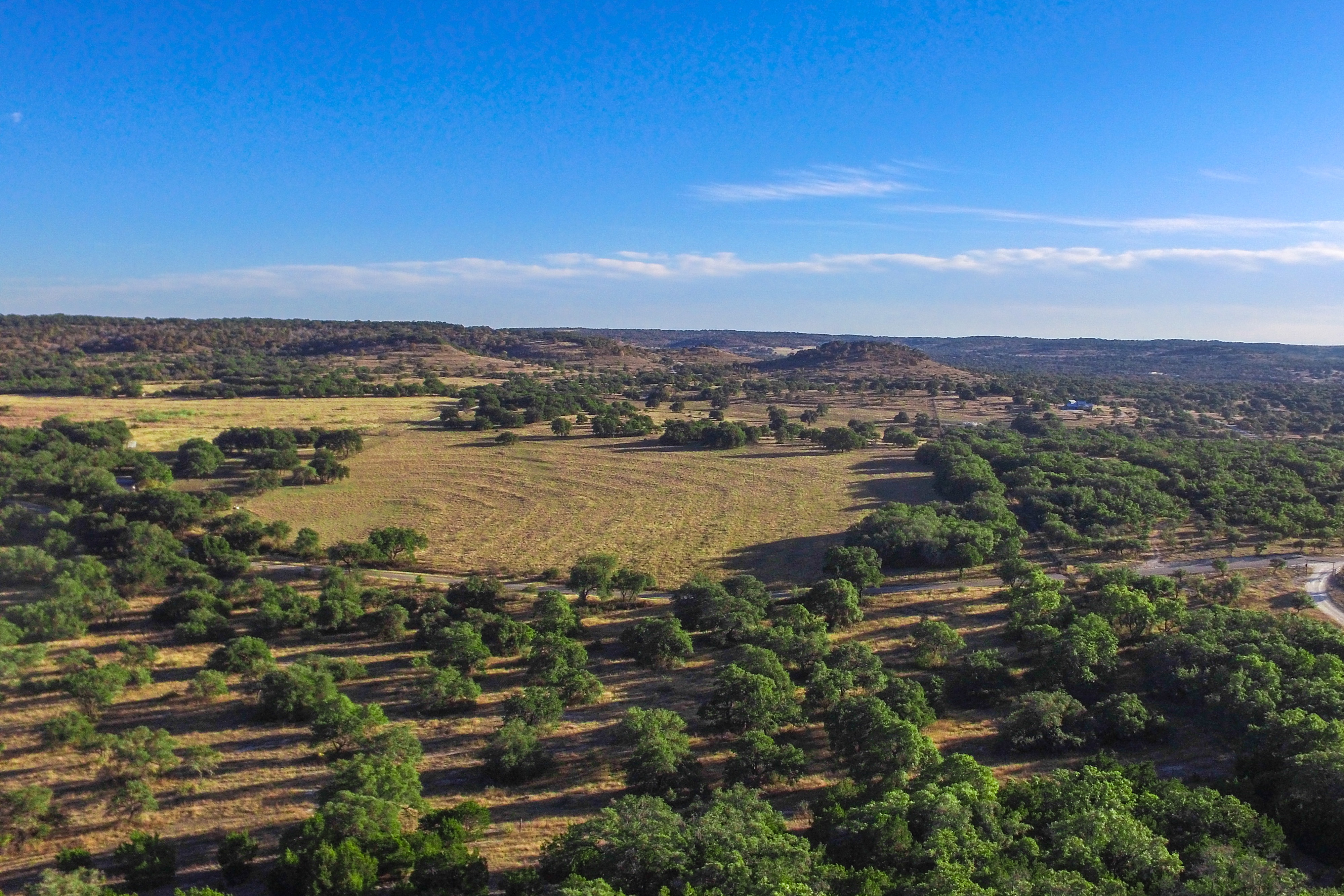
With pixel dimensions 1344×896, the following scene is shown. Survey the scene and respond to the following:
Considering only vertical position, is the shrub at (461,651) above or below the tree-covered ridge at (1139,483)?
below

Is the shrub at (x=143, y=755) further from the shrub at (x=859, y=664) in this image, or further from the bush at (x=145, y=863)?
the shrub at (x=859, y=664)

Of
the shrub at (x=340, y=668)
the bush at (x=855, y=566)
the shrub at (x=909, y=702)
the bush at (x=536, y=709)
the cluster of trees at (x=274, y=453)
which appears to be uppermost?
the cluster of trees at (x=274, y=453)

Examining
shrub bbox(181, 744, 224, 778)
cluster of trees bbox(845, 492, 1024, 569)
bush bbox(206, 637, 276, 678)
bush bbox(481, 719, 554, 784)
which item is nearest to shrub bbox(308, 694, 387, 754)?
shrub bbox(181, 744, 224, 778)

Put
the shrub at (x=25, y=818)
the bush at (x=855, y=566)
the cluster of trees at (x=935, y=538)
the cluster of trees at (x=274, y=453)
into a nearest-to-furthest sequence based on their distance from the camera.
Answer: the shrub at (x=25, y=818) < the bush at (x=855, y=566) < the cluster of trees at (x=935, y=538) < the cluster of trees at (x=274, y=453)

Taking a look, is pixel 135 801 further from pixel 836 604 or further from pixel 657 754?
pixel 836 604

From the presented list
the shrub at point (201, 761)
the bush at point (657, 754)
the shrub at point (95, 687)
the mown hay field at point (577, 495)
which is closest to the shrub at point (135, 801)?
the shrub at point (201, 761)

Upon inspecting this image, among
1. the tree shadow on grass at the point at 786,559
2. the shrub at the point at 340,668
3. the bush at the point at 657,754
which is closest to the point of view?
the bush at the point at 657,754
